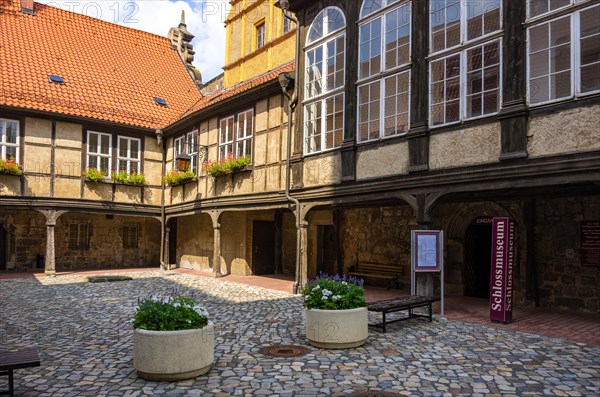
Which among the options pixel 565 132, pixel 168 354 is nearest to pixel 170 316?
pixel 168 354

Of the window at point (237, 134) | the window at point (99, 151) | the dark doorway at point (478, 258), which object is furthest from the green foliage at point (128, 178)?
the dark doorway at point (478, 258)

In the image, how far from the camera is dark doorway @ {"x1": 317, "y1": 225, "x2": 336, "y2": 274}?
15.9 m

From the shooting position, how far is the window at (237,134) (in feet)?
48.3

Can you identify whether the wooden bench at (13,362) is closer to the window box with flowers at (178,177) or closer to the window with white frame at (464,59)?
the window with white frame at (464,59)

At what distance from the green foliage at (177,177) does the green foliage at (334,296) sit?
10.9 meters

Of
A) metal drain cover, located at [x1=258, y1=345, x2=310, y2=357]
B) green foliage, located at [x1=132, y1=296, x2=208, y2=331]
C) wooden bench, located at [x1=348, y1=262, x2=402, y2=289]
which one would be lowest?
metal drain cover, located at [x1=258, y1=345, x2=310, y2=357]

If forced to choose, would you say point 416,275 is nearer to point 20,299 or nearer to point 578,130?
point 578,130

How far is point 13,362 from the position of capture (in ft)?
15.0

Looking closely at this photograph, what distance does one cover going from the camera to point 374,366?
5938 millimetres

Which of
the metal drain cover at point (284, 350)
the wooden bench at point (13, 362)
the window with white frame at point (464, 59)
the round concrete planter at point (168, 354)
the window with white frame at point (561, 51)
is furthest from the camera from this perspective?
the window with white frame at point (464, 59)

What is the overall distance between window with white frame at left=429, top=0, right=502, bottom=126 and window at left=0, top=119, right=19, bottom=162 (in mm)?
13977

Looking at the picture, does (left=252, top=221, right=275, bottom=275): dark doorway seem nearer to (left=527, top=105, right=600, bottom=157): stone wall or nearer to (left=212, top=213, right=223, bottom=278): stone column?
(left=212, top=213, right=223, bottom=278): stone column

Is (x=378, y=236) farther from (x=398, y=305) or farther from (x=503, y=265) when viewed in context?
(x=398, y=305)

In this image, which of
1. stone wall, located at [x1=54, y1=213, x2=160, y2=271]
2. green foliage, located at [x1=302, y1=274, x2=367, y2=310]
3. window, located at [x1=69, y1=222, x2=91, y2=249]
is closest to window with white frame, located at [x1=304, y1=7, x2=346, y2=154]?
green foliage, located at [x1=302, y1=274, x2=367, y2=310]
